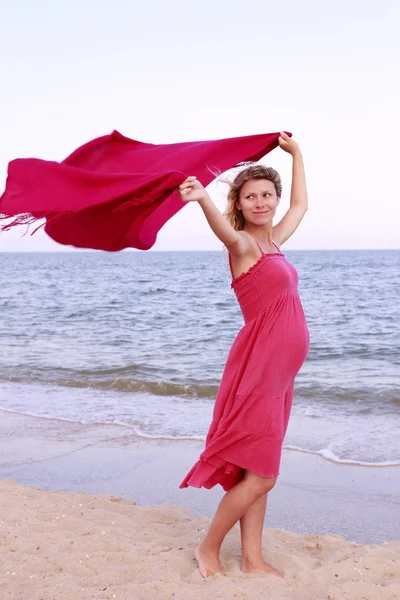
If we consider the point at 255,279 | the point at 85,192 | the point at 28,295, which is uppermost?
Answer: the point at 85,192

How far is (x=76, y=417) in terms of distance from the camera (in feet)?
26.3

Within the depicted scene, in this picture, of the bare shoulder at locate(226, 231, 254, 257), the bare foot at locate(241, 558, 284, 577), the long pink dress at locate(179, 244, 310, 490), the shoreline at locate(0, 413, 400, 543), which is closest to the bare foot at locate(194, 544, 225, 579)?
the bare foot at locate(241, 558, 284, 577)

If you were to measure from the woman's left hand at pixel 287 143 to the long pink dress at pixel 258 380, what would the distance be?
2.49 feet

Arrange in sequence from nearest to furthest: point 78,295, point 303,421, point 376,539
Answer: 1. point 376,539
2. point 303,421
3. point 78,295

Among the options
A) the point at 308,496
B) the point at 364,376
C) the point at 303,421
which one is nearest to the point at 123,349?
the point at 364,376

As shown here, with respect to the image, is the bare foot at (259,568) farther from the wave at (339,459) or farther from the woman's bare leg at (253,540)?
the wave at (339,459)

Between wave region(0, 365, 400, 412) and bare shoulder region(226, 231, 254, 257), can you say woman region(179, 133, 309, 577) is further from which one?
wave region(0, 365, 400, 412)

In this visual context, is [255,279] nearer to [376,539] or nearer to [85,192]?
[85,192]

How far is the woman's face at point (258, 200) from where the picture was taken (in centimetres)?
363

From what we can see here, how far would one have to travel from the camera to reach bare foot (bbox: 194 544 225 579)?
358 centimetres

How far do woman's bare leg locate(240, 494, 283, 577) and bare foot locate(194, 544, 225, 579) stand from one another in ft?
0.48

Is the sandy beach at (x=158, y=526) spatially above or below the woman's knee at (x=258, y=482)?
below

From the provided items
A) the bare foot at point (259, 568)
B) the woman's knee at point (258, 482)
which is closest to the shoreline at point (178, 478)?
the bare foot at point (259, 568)

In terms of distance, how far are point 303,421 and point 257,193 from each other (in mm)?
4657
